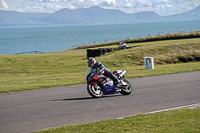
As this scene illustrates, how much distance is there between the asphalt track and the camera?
343 inches

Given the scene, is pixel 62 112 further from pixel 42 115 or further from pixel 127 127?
pixel 127 127

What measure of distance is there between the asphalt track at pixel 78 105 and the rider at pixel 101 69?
2.21 feet

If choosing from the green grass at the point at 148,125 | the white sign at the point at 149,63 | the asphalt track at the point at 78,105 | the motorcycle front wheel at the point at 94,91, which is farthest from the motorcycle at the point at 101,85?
the white sign at the point at 149,63

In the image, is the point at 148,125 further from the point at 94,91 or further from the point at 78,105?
the point at 94,91

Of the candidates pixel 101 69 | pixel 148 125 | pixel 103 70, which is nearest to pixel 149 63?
pixel 103 70

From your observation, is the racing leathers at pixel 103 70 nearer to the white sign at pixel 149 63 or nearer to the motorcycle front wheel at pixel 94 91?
the motorcycle front wheel at pixel 94 91

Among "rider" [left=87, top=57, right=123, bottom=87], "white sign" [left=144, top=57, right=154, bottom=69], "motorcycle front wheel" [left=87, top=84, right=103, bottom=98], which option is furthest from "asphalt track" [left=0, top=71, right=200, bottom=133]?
"white sign" [left=144, top=57, right=154, bottom=69]

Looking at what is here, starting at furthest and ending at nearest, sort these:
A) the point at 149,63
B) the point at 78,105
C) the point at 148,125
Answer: the point at 149,63
the point at 78,105
the point at 148,125

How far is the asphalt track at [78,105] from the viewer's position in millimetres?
8719

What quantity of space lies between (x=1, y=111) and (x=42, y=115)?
1.90m

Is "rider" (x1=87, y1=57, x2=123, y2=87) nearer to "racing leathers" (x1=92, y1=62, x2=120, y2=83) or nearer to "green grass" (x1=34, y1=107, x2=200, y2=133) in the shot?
"racing leathers" (x1=92, y1=62, x2=120, y2=83)

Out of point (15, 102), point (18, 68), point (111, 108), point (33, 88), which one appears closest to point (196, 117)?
point (111, 108)

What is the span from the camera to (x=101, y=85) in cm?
1234

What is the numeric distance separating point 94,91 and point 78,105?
5.14 ft
